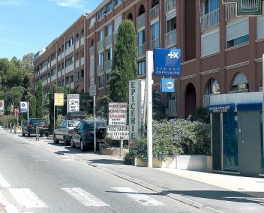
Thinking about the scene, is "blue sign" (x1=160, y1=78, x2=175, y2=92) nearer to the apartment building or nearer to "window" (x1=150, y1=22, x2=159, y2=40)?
the apartment building

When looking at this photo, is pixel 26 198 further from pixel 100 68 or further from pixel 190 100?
pixel 100 68

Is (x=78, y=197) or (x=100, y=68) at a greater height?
(x=100, y=68)

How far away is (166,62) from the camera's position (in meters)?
17.1

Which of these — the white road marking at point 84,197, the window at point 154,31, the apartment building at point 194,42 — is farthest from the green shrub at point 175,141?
the window at point 154,31

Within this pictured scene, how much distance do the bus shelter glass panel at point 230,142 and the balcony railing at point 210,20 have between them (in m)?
13.4

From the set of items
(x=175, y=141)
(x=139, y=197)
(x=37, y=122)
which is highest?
(x=37, y=122)

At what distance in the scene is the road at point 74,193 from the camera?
371 inches

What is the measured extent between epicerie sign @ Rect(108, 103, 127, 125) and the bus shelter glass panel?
5.38 meters

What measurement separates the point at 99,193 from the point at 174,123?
7551 millimetres

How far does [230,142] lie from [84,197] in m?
7.30

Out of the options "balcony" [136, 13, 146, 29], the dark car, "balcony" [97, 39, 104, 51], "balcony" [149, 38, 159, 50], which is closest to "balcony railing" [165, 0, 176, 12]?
"balcony" [149, 38, 159, 50]

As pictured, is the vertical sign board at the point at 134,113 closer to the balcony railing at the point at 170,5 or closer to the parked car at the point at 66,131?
the parked car at the point at 66,131

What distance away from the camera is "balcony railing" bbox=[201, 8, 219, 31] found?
1126 inches

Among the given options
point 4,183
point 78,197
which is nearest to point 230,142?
point 78,197
